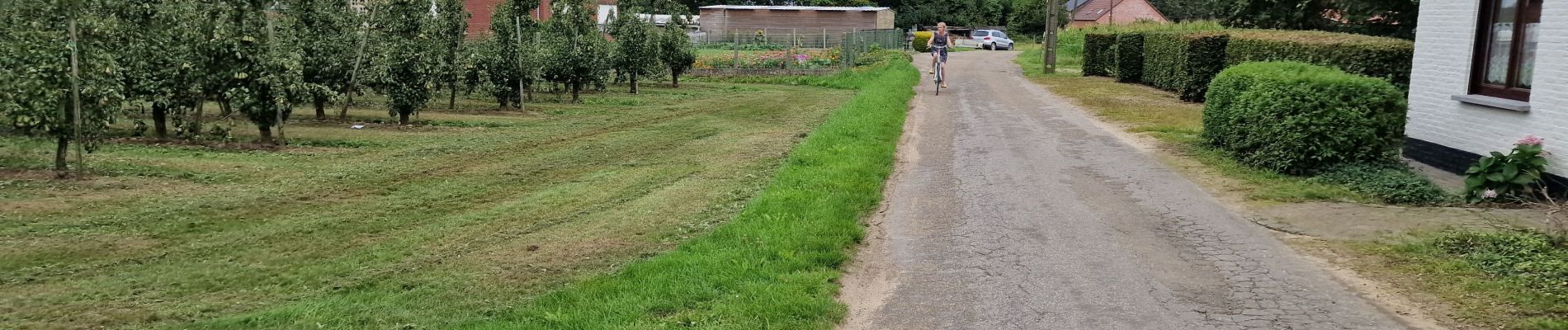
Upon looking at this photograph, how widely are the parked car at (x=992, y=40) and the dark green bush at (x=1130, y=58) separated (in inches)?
1359

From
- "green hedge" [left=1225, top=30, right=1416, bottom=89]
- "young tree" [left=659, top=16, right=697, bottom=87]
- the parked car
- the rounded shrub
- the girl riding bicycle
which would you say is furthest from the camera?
the parked car

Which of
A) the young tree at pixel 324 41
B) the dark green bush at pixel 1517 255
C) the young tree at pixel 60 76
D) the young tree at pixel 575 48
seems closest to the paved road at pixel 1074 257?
the dark green bush at pixel 1517 255

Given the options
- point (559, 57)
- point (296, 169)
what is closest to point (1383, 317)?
point (296, 169)

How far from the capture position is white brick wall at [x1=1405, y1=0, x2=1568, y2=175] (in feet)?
27.5

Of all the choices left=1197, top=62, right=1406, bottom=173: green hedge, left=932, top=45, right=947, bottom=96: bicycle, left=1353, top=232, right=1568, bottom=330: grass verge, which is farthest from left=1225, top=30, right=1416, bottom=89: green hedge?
left=932, top=45, right=947, bottom=96: bicycle

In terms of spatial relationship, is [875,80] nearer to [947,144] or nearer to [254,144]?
[947,144]

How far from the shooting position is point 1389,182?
8586 mm

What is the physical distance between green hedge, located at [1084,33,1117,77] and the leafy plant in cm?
1974

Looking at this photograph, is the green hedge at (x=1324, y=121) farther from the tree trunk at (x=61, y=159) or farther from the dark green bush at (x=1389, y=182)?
the tree trunk at (x=61, y=159)

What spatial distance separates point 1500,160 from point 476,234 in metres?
7.55

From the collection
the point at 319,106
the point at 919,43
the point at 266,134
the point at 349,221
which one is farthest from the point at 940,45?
the point at 919,43

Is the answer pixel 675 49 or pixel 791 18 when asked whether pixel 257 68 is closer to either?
pixel 675 49

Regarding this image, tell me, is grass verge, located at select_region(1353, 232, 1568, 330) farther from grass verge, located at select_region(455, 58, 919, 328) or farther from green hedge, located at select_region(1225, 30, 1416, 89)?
green hedge, located at select_region(1225, 30, 1416, 89)

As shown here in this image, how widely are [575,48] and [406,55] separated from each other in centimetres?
598
